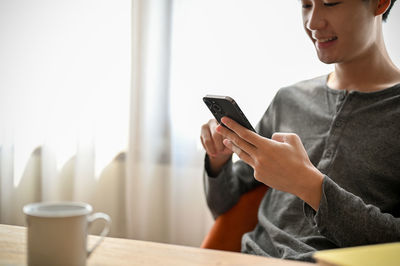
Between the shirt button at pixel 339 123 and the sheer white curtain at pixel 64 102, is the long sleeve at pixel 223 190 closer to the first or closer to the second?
the shirt button at pixel 339 123

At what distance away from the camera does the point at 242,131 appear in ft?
2.89

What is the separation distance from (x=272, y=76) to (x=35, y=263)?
1.44 meters

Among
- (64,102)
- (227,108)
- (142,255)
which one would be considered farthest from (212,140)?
(64,102)

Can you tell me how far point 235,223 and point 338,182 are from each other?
32 centimetres

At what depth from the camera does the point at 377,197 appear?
3.40ft

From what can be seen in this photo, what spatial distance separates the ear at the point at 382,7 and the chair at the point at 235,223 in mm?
563

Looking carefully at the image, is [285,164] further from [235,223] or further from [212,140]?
[235,223]

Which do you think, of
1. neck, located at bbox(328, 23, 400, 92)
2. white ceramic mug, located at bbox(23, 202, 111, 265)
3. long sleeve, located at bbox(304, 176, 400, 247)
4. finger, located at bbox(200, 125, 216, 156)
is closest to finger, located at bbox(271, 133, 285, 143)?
long sleeve, located at bbox(304, 176, 400, 247)

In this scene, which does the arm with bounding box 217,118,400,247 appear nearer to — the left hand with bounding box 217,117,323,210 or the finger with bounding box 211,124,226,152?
the left hand with bounding box 217,117,323,210

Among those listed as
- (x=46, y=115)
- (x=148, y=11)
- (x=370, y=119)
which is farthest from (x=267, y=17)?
(x=46, y=115)

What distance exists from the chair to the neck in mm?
397

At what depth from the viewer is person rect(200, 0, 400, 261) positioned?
0.88 m

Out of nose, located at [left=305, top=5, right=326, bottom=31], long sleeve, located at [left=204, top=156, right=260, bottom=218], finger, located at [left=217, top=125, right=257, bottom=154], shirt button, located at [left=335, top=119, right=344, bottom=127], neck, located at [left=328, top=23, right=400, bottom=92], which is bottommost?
long sleeve, located at [left=204, top=156, right=260, bottom=218]

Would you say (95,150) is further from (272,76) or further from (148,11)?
(272,76)
